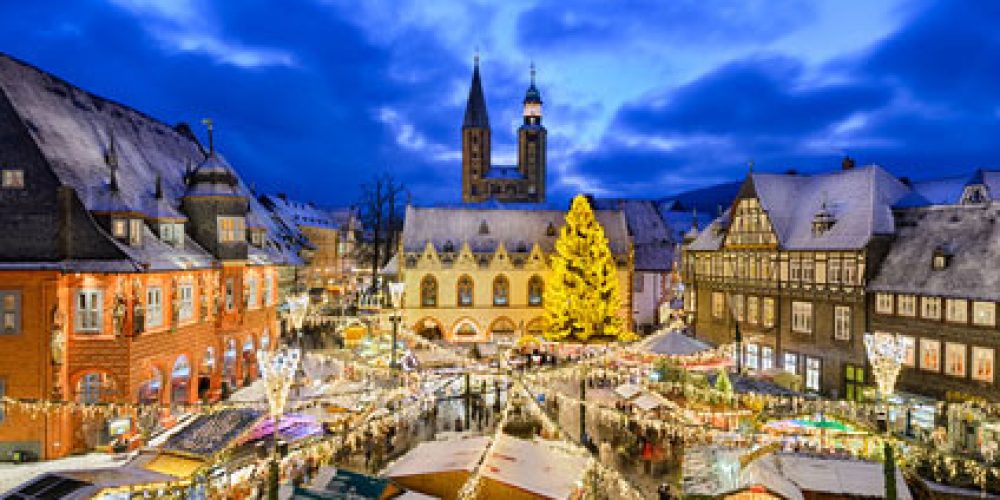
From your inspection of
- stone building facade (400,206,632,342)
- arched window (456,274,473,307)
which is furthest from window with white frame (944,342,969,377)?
arched window (456,274,473,307)

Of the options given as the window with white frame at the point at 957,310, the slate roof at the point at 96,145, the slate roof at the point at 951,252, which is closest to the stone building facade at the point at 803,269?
the slate roof at the point at 951,252

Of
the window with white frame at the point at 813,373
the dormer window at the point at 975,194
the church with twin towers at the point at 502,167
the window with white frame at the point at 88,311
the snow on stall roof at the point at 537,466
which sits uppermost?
the church with twin towers at the point at 502,167

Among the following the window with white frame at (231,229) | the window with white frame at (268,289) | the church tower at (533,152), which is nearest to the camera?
the window with white frame at (231,229)

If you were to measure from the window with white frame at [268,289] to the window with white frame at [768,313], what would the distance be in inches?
1121

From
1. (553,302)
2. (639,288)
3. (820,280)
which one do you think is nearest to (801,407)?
(820,280)

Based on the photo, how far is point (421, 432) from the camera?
25.0 metres

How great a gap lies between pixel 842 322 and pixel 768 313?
15.1 ft

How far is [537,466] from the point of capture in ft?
48.4

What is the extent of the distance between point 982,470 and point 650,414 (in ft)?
31.2

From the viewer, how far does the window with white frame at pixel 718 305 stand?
124 ft

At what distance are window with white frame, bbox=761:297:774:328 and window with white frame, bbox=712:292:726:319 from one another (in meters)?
3.40

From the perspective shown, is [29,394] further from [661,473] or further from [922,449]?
[922,449]

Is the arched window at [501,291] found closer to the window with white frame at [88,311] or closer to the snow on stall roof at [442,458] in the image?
the window with white frame at [88,311]

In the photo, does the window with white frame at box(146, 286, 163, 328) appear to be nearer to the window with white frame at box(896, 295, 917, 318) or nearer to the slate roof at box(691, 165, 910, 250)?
the slate roof at box(691, 165, 910, 250)
